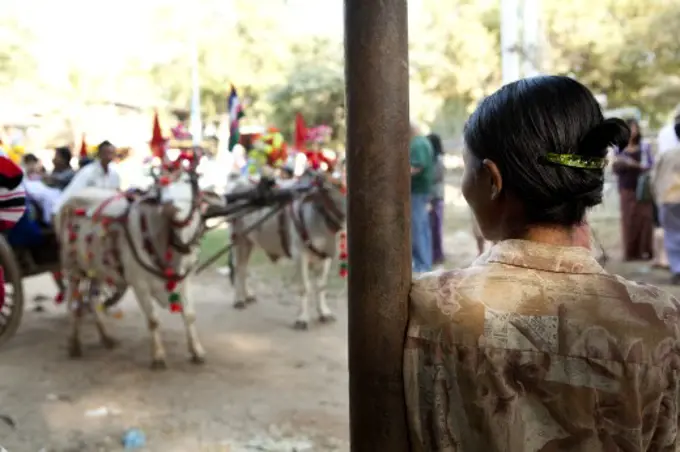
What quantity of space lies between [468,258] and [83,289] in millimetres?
6091

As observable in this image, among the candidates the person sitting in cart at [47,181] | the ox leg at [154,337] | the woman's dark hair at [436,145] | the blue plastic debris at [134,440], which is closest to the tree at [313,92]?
the woman's dark hair at [436,145]

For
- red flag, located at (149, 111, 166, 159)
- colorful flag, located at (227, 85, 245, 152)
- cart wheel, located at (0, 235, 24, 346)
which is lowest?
cart wheel, located at (0, 235, 24, 346)

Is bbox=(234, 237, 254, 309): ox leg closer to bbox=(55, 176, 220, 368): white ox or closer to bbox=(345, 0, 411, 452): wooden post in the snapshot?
bbox=(55, 176, 220, 368): white ox

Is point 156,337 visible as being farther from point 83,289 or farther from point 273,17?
point 273,17

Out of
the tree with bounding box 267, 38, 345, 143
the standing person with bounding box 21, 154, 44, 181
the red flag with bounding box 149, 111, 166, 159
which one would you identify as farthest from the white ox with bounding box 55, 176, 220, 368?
the tree with bounding box 267, 38, 345, 143

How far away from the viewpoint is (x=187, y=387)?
5.88 m

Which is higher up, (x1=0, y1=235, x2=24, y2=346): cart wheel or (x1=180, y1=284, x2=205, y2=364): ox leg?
(x1=0, y1=235, x2=24, y2=346): cart wheel

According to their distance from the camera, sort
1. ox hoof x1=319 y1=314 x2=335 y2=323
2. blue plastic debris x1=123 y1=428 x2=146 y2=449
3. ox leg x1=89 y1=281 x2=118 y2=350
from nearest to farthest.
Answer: blue plastic debris x1=123 y1=428 x2=146 y2=449 → ox leg x1=89 y1=281 x2=118 y2=350 → ox hoof x1=319 y1=314 x2=335 y2=323

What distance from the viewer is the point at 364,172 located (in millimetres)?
1198

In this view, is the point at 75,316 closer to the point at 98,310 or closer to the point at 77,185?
the point at 98,310

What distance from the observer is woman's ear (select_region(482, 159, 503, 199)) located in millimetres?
1159

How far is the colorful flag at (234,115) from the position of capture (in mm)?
6512

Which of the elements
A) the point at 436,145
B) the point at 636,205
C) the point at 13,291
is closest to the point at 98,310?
the point at 13,291

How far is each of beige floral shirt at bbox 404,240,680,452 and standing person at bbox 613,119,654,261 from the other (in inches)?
377
